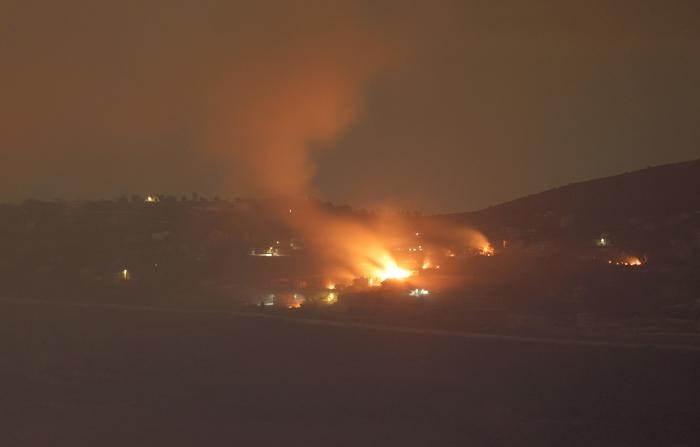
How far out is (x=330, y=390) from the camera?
18.0m

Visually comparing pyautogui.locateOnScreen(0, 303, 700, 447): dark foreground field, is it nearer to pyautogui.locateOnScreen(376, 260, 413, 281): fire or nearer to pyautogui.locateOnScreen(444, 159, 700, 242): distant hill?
pyautogui.locateOnScreen(376, 260, 413, 281): fire

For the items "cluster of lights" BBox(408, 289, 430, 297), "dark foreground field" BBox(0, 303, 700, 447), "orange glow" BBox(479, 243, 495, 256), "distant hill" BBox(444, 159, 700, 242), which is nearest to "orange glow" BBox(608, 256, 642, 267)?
"orange glow" BBox(479, 243, 495, 256)

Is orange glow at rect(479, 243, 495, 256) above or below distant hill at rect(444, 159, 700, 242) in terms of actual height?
below

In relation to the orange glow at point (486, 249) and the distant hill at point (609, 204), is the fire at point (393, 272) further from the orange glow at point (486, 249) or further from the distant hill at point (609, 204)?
the distant hill at point (609, 204)

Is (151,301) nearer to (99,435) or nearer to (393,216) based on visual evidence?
(99,435)

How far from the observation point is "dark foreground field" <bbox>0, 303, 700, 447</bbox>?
14023mm

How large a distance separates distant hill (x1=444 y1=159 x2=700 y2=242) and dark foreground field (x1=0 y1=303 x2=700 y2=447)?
35885 millimetres

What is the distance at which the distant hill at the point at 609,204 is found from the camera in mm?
60250

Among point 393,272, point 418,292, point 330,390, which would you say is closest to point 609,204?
point 393,272

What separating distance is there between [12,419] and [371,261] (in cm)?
3941

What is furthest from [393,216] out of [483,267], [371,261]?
[483,267]

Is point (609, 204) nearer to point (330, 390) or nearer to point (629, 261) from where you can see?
point (629, 261)

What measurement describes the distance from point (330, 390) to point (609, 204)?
54.7 metres

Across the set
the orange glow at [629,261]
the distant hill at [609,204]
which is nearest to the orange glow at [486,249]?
the distant hill at [609,204]
